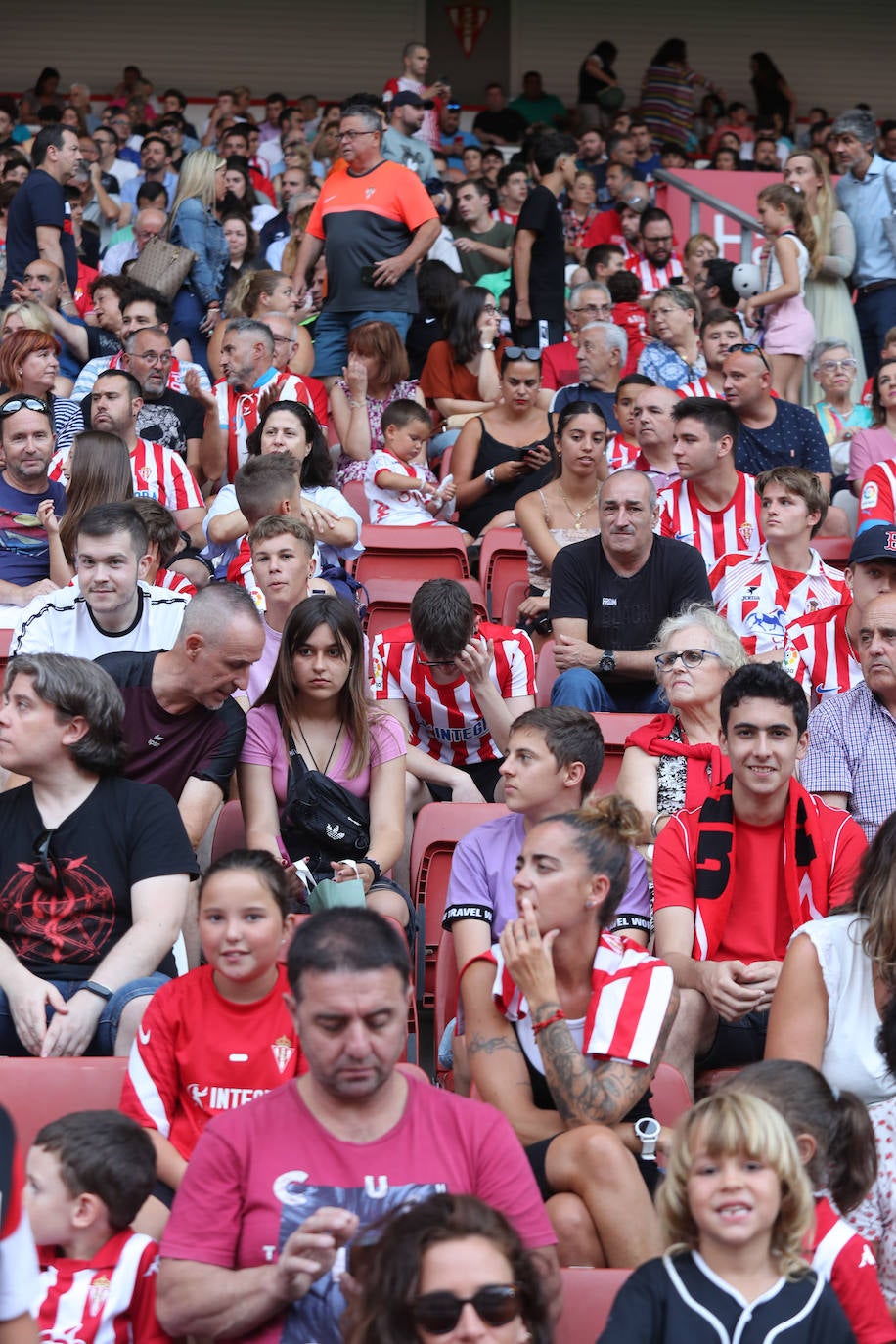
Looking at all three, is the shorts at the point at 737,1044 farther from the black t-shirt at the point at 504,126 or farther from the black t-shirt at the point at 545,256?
the black t-shirt at the point at 504,126

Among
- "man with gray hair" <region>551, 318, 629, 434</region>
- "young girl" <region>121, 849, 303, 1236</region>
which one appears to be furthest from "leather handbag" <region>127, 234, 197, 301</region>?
"young girl" <region>121, 849, 303, 1236</region>

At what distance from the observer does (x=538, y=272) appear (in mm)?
8727

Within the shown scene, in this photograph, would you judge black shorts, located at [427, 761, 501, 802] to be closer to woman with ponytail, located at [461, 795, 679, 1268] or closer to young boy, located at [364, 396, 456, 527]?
woman with ponytail, located at [461, 795, 679, 1268]

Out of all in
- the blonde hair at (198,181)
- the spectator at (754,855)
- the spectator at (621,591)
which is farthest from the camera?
the blonde hair at (198,181)

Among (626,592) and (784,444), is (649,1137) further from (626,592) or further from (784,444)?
(784,444)

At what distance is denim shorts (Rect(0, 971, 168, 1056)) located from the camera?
10.1 feet

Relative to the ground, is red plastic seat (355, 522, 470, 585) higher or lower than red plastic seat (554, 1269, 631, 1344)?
higher

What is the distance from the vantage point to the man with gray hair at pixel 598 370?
7.24 metres

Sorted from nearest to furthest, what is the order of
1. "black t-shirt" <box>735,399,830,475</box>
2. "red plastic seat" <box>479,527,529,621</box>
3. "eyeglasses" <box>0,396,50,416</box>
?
→ 1. "eyeglasses" <box>0,396,50,416</box>
2. "red plastic seat" <box>479,527,529,621</box>
3. "black t-shirt" <box>735,399,830,475</box>

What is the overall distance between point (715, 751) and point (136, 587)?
1.43 metres

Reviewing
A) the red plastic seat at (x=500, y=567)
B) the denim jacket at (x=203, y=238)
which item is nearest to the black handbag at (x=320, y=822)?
the red plastic seat at (x=500, y=567)

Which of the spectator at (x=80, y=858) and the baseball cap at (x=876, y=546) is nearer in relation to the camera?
the spectator at (x=80, y=858)

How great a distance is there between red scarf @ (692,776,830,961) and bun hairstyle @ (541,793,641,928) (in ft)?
1.39

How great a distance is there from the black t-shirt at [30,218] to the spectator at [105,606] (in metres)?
3.88
